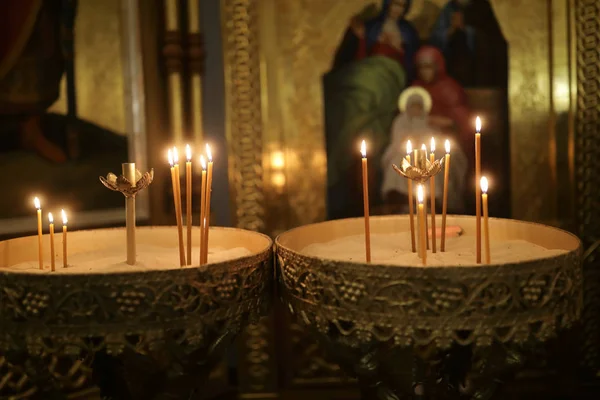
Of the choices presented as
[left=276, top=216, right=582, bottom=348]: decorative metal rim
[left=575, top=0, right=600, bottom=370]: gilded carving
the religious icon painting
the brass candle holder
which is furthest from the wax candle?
[left=575, top=0, right=600, bottom=370]: gilded carving

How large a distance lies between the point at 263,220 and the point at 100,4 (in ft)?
3.11

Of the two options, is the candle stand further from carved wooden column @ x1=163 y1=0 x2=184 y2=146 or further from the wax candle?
carved wooden column @ x1=163 y1=0 x2=184 y2=146

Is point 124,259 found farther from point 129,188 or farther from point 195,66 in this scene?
point 195,66

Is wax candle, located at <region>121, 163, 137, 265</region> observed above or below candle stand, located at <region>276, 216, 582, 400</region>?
above

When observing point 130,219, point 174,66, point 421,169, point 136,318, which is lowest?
point 136,318

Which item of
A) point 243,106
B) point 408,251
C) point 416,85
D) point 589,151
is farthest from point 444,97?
point 408,251

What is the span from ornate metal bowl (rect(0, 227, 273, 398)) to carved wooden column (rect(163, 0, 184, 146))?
1.02 meters

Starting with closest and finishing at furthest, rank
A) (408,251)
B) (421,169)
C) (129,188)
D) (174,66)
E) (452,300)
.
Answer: (452,300), (421,169), (129,188), (408,251), (174,66)

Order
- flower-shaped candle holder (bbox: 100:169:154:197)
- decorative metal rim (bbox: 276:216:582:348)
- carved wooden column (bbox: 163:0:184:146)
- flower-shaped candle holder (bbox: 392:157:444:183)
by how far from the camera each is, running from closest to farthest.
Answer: decorative metal rim (bbox: 276:216:582:348), flower-shaped candle holder (bbox: 392:157:444:183), flower-shaped candle holder (bbox: 100:169:154:197), carved wooden column (bbox: 163:0:184:146)

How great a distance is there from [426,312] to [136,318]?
1.99 feet

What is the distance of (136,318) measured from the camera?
1.56 meters

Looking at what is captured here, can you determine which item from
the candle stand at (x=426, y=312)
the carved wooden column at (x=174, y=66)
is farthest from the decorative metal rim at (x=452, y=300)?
the carved wooden column at (x=174, y=66)

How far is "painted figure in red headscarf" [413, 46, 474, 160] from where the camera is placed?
104 inches

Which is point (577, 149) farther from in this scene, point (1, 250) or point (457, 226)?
point (1, 250)
